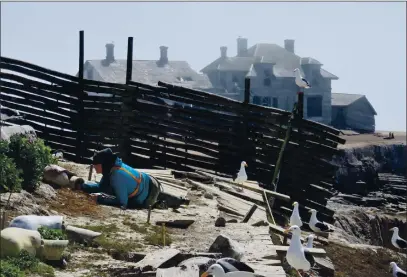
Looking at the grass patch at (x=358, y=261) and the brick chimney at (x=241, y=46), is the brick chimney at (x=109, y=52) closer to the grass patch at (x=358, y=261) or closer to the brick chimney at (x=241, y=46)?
the brick chimney at (x=241, y=46)

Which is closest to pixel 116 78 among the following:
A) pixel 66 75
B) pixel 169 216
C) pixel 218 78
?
pixel 218 78

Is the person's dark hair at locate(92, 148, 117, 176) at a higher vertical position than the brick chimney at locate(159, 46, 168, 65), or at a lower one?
higher

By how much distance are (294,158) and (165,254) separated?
9.75m

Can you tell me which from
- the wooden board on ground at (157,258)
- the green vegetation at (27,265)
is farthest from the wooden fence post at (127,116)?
the green vegetation at (27,265)

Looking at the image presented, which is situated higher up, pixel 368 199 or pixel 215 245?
pixel 215 245

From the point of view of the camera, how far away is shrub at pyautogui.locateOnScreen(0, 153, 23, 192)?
1305 centimetres

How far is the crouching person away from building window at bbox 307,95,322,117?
54490mm

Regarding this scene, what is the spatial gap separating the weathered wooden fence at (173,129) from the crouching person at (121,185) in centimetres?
610

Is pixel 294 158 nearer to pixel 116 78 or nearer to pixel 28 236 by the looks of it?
pixel 28 236

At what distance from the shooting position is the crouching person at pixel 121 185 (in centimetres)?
1487

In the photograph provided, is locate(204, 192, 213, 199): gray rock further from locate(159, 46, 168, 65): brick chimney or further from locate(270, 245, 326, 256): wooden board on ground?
locate(159, 46, 168, 65): brick chimney

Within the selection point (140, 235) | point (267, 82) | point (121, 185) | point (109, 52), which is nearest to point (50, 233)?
point (140, 235)

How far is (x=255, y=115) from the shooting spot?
21.1 metres

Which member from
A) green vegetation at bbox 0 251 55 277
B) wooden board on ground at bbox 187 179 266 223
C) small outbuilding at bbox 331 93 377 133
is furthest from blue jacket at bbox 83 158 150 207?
small outbuilding at bbox 331 93 377 133
